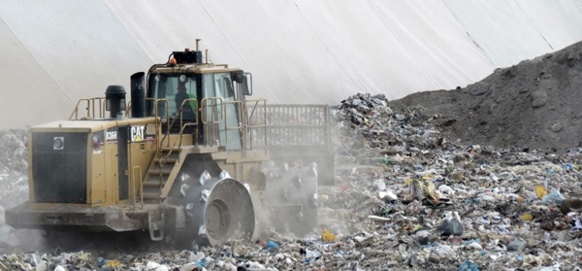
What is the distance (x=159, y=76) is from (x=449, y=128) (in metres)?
12.8

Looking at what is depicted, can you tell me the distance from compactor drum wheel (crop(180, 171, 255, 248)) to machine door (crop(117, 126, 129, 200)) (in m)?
0.54

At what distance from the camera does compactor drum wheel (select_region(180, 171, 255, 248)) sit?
10.5 metres

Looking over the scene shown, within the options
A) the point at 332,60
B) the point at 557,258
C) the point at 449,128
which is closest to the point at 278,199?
the point at 557,258

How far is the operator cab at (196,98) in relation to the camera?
1117 cm

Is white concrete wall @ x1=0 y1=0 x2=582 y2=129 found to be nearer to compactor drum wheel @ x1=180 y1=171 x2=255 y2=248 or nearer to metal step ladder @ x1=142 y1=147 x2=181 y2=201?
metal step ladder @ x1=142 y1=147 x2=181 y2=201

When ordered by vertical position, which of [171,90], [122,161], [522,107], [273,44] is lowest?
[122,161]

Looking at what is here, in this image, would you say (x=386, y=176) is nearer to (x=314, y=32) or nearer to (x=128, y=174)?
(x=128, y=174)

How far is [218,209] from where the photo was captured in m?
10.9

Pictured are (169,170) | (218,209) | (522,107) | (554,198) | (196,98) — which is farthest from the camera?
(522,107)

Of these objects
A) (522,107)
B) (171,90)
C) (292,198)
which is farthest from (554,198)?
(522,107)

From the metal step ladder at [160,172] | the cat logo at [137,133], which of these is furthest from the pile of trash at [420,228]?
the cat logo at [137,133]

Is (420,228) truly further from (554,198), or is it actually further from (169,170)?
(169,170)

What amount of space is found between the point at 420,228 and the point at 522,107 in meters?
12.3

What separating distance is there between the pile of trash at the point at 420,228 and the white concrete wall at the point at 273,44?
574 centimetres
